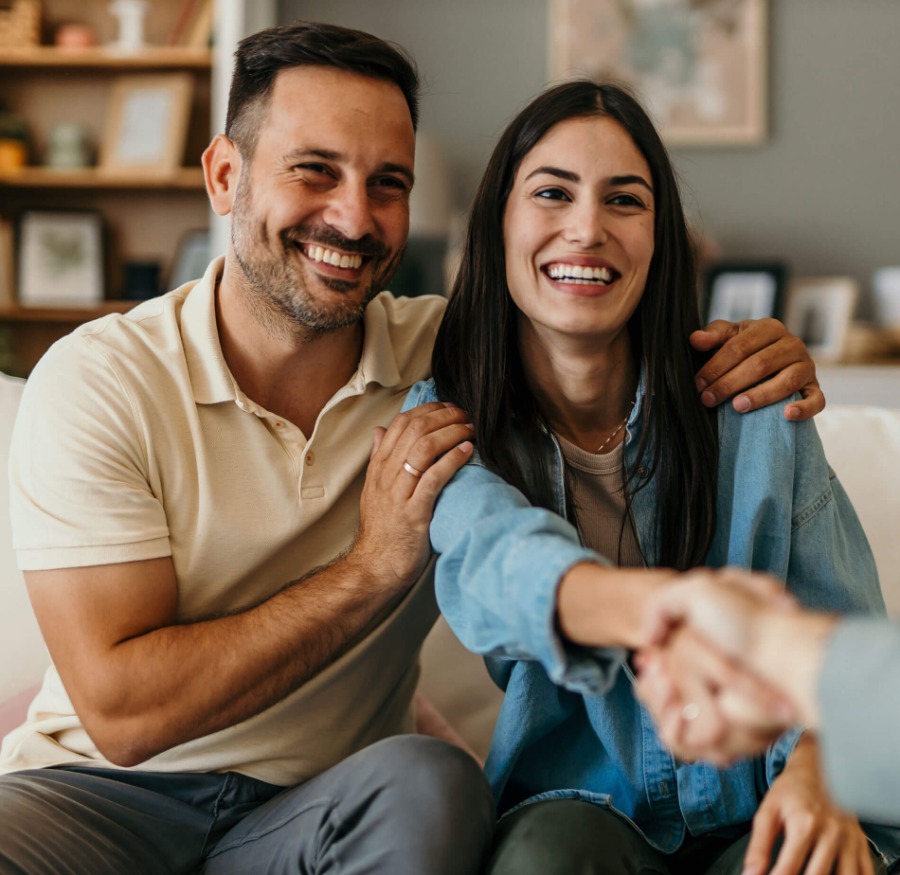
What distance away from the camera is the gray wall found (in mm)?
3791

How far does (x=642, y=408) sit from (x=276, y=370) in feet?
1.66

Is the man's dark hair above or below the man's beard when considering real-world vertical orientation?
above

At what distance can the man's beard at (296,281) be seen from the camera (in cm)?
145

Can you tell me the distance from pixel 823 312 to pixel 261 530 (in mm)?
2896

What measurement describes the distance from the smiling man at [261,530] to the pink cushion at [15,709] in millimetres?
98

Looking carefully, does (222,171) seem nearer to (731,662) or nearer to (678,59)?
(731,662)

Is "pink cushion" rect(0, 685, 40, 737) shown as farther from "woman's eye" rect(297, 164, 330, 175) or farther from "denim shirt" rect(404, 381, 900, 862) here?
"woman's eye" rect(297, 164, 330, 175)

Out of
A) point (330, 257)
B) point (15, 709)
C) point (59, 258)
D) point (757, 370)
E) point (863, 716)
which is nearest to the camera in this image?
point (863, 716)

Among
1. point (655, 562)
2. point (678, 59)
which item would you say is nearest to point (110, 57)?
point (678, 59)

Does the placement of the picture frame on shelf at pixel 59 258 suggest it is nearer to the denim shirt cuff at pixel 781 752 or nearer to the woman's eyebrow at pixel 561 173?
the woman's eyebrow at pixel 561 173

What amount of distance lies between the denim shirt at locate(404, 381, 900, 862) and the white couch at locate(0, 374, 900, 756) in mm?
271

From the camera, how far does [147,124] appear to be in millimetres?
3906

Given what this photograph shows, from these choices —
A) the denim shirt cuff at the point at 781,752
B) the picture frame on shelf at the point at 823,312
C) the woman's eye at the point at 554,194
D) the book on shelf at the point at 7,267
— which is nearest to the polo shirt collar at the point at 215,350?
the woman's eye at the point at 554,194

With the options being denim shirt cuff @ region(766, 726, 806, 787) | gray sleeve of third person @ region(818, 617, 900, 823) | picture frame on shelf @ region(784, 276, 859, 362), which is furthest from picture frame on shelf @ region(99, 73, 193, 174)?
gray sleeve of third person @ region(818, 617, 900, 823)
